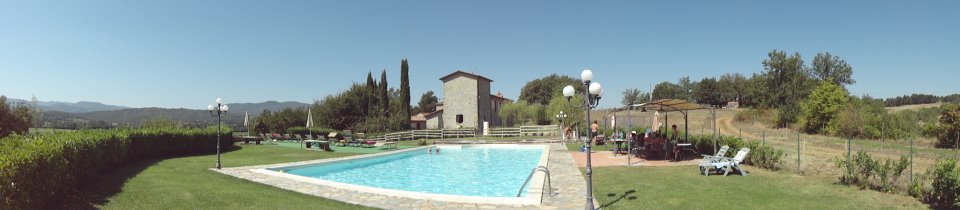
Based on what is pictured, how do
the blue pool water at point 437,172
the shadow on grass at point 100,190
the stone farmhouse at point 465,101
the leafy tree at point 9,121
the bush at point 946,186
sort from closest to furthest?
1. the bush at point 946,186
2. the shadow on grass at point 100,190
3. the blue pool water at point 437,172
4. the leafy tree at point 9,121
5. the stone farmhouse at point 465,101

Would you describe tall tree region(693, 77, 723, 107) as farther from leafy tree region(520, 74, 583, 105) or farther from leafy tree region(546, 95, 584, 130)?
leafy tree region(546, 95, 584, 130)

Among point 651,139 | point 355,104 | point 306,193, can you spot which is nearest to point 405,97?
point 355,104

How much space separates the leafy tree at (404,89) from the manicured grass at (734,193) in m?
31.6

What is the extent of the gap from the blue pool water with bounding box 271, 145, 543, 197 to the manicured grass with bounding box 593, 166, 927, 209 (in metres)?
2.91

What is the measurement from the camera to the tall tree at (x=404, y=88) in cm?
4128

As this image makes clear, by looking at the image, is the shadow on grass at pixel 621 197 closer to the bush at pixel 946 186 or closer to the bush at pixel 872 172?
the bush at pixel 872 172

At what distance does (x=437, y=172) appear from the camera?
16.5 meters

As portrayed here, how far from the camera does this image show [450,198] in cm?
830

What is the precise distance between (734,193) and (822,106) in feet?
96.1

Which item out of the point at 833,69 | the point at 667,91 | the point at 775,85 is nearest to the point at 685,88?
the point at 667,91

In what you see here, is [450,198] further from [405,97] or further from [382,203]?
[405,97]

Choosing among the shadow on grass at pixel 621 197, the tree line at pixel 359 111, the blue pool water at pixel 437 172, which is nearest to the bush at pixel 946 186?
the shadow on grass at pixel 621 197

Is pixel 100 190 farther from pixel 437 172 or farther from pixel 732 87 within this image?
pixel 732 87

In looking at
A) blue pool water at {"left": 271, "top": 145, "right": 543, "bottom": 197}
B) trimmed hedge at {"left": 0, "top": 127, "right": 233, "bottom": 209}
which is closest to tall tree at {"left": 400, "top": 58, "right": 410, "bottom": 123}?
blue pool water at {"left": 271, "top": 145, "right": 543, "bottom": 197}
